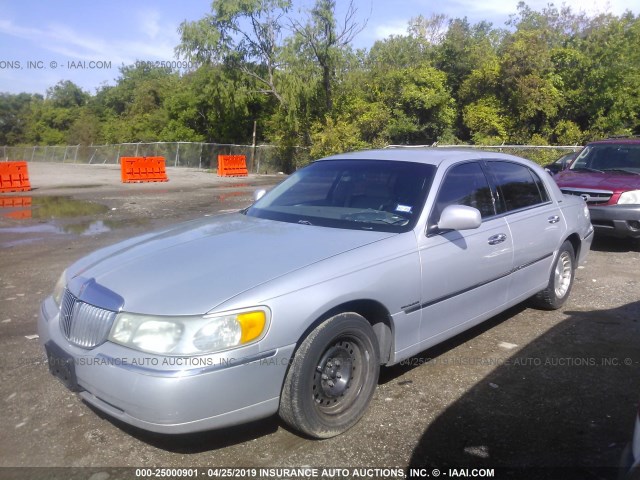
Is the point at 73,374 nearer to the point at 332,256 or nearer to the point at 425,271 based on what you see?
the point at 332,256

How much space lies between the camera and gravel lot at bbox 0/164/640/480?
3.08 metres

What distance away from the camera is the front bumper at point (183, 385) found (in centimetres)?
268

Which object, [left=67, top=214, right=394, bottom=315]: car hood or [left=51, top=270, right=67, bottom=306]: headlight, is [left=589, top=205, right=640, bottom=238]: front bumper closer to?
[left=67, top=214, right=394, bottom=315]: car hood

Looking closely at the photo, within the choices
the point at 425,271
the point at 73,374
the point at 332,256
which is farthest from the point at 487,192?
the point at 73,374

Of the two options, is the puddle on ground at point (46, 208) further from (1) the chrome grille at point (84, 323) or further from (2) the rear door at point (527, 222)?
(2) the rear door at point (527, 222)

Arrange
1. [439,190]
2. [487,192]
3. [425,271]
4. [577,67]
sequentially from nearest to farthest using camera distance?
[425,271]
[439,190]
[487,192]
[577,67]

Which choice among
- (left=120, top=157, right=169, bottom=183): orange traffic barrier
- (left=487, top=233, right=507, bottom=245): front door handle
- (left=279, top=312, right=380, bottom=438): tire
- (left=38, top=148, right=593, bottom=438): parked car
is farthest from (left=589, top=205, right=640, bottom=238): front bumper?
(left=120, top=157, right=169, bottom=183): orange traffic barrier

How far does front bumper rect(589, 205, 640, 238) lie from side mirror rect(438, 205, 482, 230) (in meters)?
5.38

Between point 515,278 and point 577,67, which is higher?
point 577,67

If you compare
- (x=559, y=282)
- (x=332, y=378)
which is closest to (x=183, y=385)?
(x=332, y=378)

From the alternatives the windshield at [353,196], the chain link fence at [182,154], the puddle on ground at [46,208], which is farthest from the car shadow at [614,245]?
the chain link fence at [182,154]

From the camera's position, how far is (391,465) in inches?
119

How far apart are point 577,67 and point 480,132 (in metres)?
6.02

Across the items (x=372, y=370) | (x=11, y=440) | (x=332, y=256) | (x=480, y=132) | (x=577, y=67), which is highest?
(x=577, y=67)
